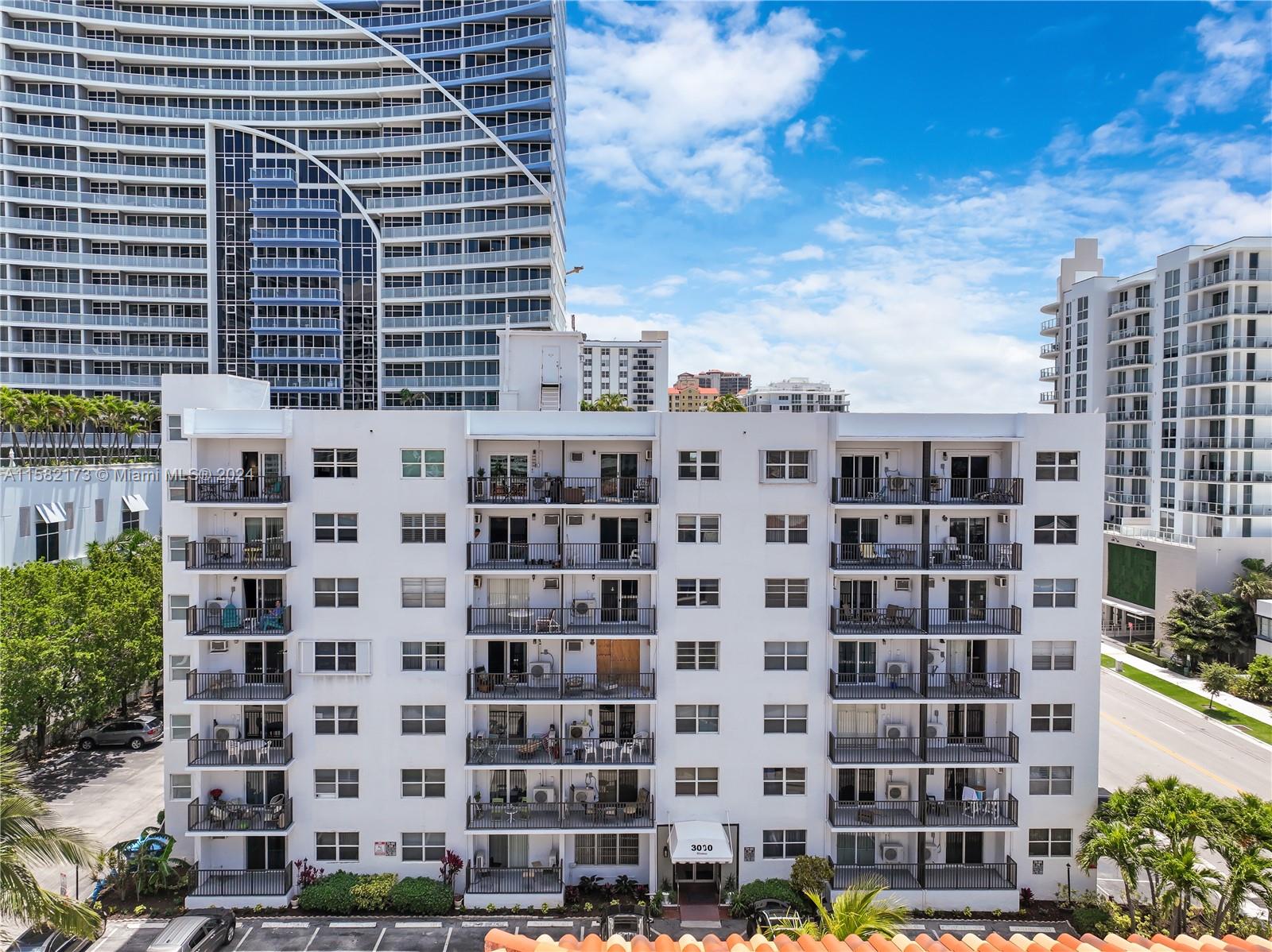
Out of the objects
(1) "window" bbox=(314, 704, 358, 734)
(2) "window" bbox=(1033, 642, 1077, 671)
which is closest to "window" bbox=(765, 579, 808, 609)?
(2) "window" bbox=(1033, 642, 1077, 671)

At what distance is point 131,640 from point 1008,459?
37.8 meters

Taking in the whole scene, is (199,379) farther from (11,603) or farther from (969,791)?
(969,791)

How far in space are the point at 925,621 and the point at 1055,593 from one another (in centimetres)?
441

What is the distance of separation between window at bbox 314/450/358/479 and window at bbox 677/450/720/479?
34.2 ft

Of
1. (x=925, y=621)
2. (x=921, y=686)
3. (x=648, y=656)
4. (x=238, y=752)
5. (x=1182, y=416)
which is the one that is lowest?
(x=238, y=752)

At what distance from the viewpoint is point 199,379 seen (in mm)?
24188

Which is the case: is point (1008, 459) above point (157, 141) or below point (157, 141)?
below

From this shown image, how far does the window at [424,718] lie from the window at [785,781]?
416 inches

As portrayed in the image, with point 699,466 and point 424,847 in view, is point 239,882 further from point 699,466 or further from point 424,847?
point 699,466

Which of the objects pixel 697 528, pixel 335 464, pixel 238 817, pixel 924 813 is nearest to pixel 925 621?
pixel 924 813

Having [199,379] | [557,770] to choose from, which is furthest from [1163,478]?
[199,379]

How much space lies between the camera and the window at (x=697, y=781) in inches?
938

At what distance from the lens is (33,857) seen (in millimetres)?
13570

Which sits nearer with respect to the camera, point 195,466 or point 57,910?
point 57,910
